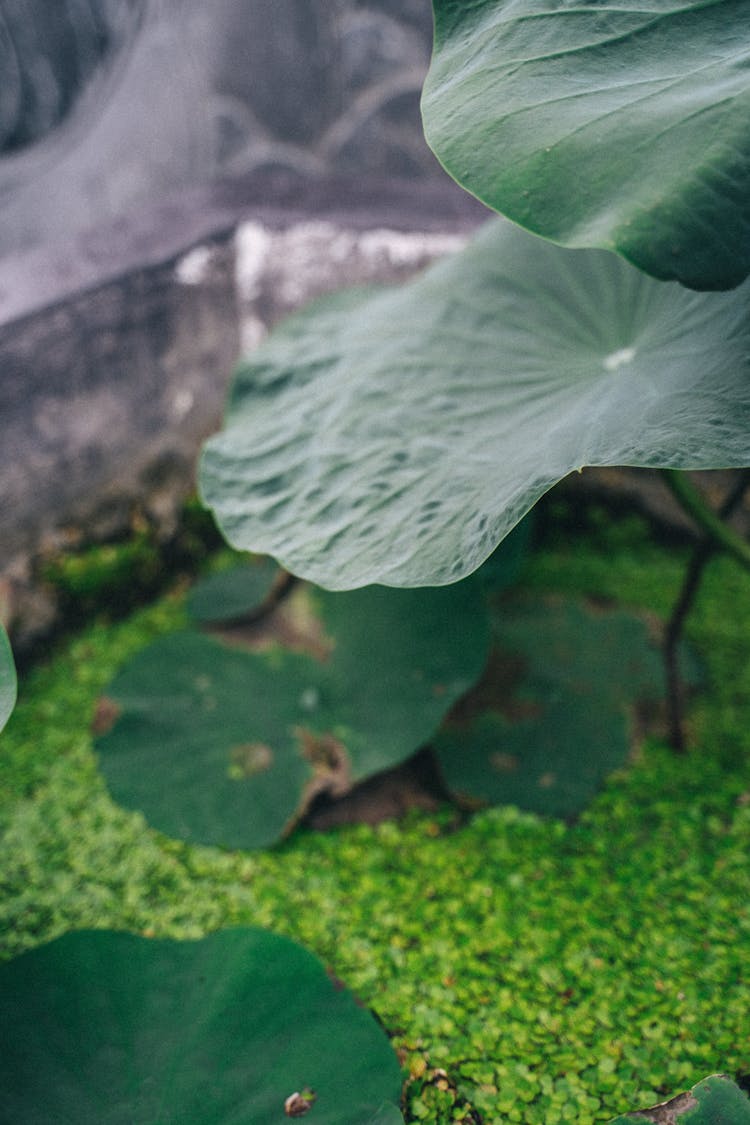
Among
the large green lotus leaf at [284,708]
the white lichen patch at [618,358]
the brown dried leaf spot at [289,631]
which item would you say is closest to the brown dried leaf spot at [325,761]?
the large green lotus leaf at [284,708]

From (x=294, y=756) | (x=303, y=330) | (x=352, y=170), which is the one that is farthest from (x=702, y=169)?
(x=352, y=170)

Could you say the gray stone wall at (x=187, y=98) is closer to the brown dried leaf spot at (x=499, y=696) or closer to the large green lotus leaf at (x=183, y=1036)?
the brown dried leaf spot at (x=499, y=696)

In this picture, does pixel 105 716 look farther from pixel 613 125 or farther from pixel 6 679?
pixel 613 125

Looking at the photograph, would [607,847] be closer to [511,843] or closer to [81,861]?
[511,843]

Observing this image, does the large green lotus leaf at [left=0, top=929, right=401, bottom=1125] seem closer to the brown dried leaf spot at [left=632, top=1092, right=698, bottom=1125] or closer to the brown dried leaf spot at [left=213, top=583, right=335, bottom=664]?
the brown dried leaf spot at [left=632, top=1092, right=698, bottom=1125]

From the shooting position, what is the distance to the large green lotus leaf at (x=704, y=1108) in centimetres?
78

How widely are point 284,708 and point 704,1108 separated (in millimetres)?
800

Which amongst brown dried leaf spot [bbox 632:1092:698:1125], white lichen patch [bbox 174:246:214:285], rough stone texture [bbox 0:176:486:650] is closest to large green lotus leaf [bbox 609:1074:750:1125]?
brown dried leaf spot [bbox 632:1092:698:1125]

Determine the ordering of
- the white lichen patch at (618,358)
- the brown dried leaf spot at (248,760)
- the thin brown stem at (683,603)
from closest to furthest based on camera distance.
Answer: the white lichen patch at (618,358) → the thin brown stem at (683,603) → the brown dried leaf spot at (248,760)

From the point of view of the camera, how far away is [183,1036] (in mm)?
893

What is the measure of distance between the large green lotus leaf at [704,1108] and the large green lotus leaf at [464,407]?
0.57 meters

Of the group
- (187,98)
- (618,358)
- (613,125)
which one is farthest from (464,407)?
(187,98)

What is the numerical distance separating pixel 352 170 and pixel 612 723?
1456 millimetres

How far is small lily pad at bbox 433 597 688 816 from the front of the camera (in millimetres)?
1288
